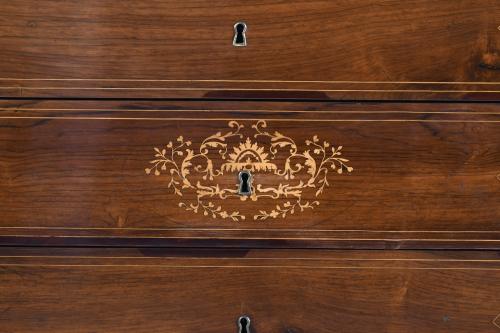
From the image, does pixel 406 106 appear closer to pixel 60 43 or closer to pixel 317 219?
pixel 317 219

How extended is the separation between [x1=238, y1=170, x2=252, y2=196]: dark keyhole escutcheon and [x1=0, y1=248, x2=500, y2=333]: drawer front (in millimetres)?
98

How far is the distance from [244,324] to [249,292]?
54 mm

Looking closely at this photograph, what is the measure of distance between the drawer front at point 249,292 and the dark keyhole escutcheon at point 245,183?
0.10m

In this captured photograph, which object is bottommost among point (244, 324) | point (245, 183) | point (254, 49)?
point (244, 324)

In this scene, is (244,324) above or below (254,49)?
below

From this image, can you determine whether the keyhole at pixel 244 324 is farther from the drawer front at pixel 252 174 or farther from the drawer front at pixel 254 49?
the drawer front at pixel 254 49

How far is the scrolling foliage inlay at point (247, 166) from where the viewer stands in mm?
792

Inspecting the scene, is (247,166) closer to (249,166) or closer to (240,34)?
(249,166)

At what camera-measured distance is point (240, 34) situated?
0.77m

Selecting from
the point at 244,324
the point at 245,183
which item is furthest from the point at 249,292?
the point at 245,183

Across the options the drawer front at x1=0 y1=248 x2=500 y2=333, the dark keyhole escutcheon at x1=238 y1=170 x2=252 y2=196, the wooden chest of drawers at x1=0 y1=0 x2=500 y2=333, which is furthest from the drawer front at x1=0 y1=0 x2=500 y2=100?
the drawer front at x1=0 y1=248 x2=500 y2=333

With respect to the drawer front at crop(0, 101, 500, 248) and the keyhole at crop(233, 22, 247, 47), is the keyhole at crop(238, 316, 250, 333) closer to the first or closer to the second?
the drawer front at crop(0, 101, 500, 248)

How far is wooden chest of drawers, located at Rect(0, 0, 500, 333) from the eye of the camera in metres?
0.77

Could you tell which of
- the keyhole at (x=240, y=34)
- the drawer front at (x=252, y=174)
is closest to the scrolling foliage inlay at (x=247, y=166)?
the drawer front at (x=252, y=174)
